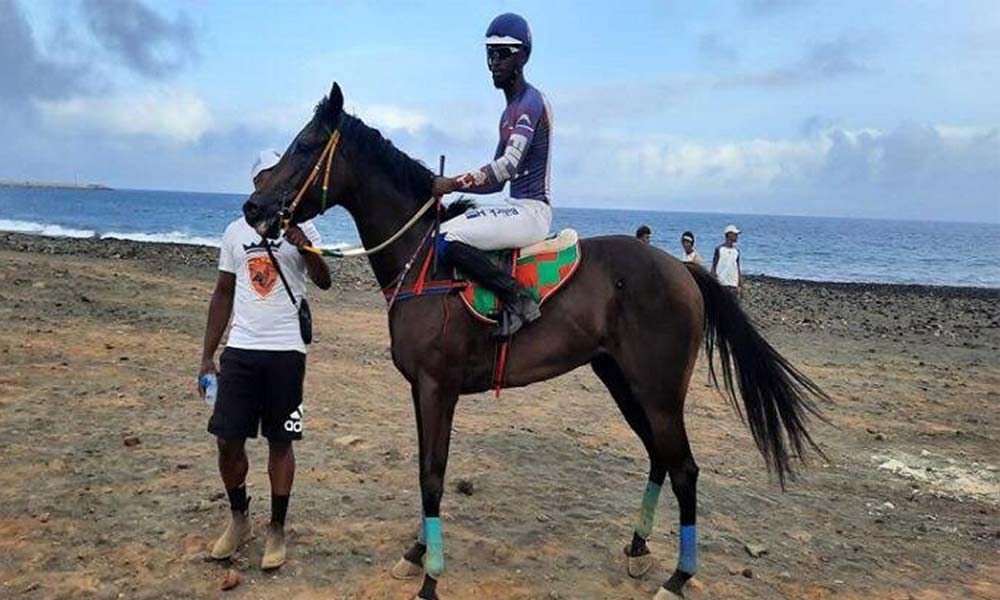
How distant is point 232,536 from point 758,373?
3497 millimetres

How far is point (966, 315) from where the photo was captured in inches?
946

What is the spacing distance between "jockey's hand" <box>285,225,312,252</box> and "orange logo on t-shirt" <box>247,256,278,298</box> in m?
0.22

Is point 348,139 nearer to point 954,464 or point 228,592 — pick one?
point 228,592

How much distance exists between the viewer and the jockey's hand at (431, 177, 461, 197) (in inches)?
173

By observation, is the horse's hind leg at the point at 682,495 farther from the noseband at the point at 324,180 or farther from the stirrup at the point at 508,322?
the noseband at the point at 324,180

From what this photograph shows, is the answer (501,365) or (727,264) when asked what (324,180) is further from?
(727,264)

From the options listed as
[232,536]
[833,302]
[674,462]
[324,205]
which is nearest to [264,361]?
[324,205]

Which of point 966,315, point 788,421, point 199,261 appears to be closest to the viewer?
point 788,421

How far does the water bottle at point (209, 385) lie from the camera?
15.0 feet

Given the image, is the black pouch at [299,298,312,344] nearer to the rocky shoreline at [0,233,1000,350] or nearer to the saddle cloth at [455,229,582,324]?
the saddle cloth at [455,229,582,324]

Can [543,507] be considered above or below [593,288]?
below

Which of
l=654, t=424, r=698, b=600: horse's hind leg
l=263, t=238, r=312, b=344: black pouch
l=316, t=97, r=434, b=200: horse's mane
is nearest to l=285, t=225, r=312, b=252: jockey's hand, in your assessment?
l=263, t=238, r=312, b=344: black pouch

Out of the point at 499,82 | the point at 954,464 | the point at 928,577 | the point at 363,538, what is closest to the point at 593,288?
the point at 499,82

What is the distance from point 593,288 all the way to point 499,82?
138 centimetres
